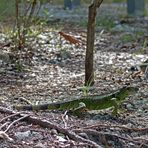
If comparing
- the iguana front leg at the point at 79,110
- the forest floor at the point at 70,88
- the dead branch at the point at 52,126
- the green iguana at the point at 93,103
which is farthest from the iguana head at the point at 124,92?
the dead branch at the point at 52,126

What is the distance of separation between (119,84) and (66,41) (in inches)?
117

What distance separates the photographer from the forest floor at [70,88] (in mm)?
2834

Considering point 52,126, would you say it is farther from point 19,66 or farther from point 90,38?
point 19,66

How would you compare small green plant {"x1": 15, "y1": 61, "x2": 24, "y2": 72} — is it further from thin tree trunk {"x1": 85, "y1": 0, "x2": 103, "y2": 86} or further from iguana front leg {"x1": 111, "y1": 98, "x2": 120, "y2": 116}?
iguana front leg {"x1": 111, "y1": 98, "x2": 120, "y2": 116}

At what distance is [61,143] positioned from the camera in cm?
269

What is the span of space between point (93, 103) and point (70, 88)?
3.44ft

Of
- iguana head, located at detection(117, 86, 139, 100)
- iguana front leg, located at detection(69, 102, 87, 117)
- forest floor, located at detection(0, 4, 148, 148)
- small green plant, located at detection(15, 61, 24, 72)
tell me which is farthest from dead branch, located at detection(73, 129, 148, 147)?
small green plant, located at detection(15, 61, 24, 72)

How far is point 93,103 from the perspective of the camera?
3.53 metres

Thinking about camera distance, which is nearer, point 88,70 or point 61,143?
point 61,143

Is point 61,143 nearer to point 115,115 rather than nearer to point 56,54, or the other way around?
point 115,115

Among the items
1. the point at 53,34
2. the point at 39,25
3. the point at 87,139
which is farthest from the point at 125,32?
the point at 87,139

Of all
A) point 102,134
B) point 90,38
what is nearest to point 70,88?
point 90,38

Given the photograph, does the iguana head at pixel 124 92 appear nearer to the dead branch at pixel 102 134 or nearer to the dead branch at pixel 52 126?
the dead branch at pixel 102 134

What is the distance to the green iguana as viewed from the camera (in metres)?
3.49
